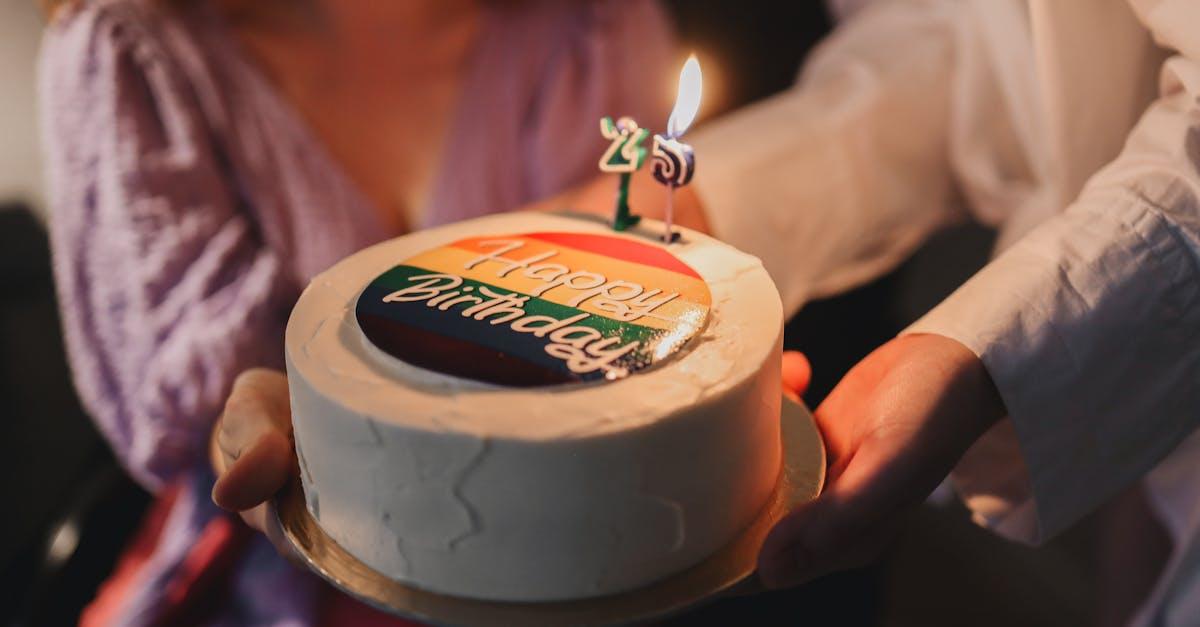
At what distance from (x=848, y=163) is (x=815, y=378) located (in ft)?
1.05

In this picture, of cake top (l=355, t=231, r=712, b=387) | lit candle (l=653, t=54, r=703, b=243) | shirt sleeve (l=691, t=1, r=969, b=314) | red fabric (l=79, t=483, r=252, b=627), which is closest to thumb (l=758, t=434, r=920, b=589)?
cake top (l=355, t=231, r=712, b=387)

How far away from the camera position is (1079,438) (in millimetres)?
738

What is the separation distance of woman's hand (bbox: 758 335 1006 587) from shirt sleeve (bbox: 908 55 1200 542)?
0.9 inches

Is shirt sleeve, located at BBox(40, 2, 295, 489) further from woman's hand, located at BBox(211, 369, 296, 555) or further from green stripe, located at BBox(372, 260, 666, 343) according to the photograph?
green stripe, located at BBox(372, 260, 666, 343)

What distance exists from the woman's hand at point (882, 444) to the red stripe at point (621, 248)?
0.16 m

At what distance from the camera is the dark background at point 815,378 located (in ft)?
4.65

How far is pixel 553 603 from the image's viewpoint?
57cm

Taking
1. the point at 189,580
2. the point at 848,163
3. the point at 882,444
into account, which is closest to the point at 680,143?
the point at 882,444

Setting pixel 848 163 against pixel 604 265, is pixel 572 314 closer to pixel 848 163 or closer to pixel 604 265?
pixel 604 265

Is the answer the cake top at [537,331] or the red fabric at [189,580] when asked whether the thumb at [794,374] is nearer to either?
the cake top at [537,331]

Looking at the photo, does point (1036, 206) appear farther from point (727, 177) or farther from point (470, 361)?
point (470, 361)

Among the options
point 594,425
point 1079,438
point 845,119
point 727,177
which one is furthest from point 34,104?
point 1079,438

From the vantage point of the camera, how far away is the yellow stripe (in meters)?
0.62

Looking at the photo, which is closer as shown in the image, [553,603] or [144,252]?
[553,603]
